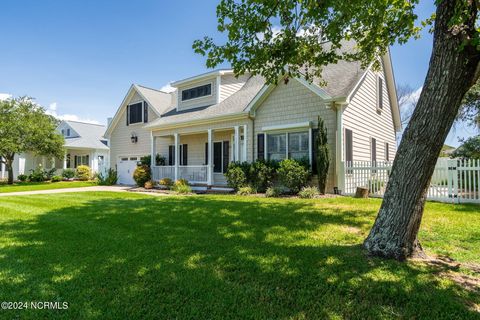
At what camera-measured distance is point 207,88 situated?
1739 cm

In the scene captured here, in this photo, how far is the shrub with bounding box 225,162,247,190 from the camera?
1231 centimetres

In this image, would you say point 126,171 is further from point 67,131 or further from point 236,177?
point 67,131

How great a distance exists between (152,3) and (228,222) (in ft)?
30.4

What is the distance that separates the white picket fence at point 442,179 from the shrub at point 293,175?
164cm

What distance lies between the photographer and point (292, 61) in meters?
7.23

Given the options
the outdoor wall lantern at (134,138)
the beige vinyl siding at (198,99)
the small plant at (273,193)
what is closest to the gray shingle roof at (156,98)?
the beige vinyl siding at (198,99)

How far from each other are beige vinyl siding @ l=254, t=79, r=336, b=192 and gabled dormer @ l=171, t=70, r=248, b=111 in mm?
4760

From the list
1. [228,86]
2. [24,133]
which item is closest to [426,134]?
[228,86]

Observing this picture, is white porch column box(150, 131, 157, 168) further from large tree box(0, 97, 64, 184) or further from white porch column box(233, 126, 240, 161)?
large tree box(0, 97, 64, 184)

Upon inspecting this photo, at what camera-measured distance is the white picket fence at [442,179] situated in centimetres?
862

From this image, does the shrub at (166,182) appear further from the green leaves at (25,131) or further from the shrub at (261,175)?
the green leaves at (25,131)

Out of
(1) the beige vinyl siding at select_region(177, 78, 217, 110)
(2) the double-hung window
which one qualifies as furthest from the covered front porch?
(1) the beige vinyl siding at select_region(177, 78, 217, 110)

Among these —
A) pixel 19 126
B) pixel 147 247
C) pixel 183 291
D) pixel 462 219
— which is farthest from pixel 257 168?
pixel 19 126

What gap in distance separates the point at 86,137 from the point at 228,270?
107ft
